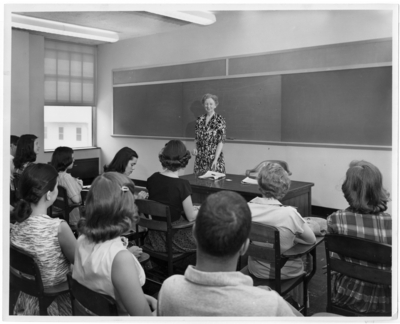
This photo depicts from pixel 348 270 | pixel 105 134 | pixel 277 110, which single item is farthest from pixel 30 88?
pixel 348 270

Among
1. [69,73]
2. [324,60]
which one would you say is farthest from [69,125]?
[324,60]

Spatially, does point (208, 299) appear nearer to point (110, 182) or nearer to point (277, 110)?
point (110, 182)

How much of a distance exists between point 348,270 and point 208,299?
2.86ft

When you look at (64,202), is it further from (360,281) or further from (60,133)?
(60,133)

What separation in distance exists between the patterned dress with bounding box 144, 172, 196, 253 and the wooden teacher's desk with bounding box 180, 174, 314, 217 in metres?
0.66

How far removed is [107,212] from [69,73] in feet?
21.1

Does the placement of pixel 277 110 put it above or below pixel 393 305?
above

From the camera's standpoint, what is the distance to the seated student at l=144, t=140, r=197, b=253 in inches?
99.4

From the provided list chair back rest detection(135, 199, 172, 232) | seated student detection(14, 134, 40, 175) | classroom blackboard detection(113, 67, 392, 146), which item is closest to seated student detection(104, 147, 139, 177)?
chair back rest detection(135, 199, 172, 232)

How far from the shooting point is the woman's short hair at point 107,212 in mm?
1465

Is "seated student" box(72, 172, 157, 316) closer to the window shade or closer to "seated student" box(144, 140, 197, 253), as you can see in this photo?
"seated student" box(144, 140, 197, 253)

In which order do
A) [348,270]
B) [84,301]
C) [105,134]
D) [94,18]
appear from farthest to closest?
1. [105,134]
2. [94,18]
3. [348,270]
4. [84,301]

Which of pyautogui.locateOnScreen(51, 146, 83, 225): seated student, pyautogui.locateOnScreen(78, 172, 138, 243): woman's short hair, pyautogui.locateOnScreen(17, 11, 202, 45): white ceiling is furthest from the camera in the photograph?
pyautogui.locateOnScreen(17, 11, 202, 45): white ceiling

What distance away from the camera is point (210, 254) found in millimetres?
1113
